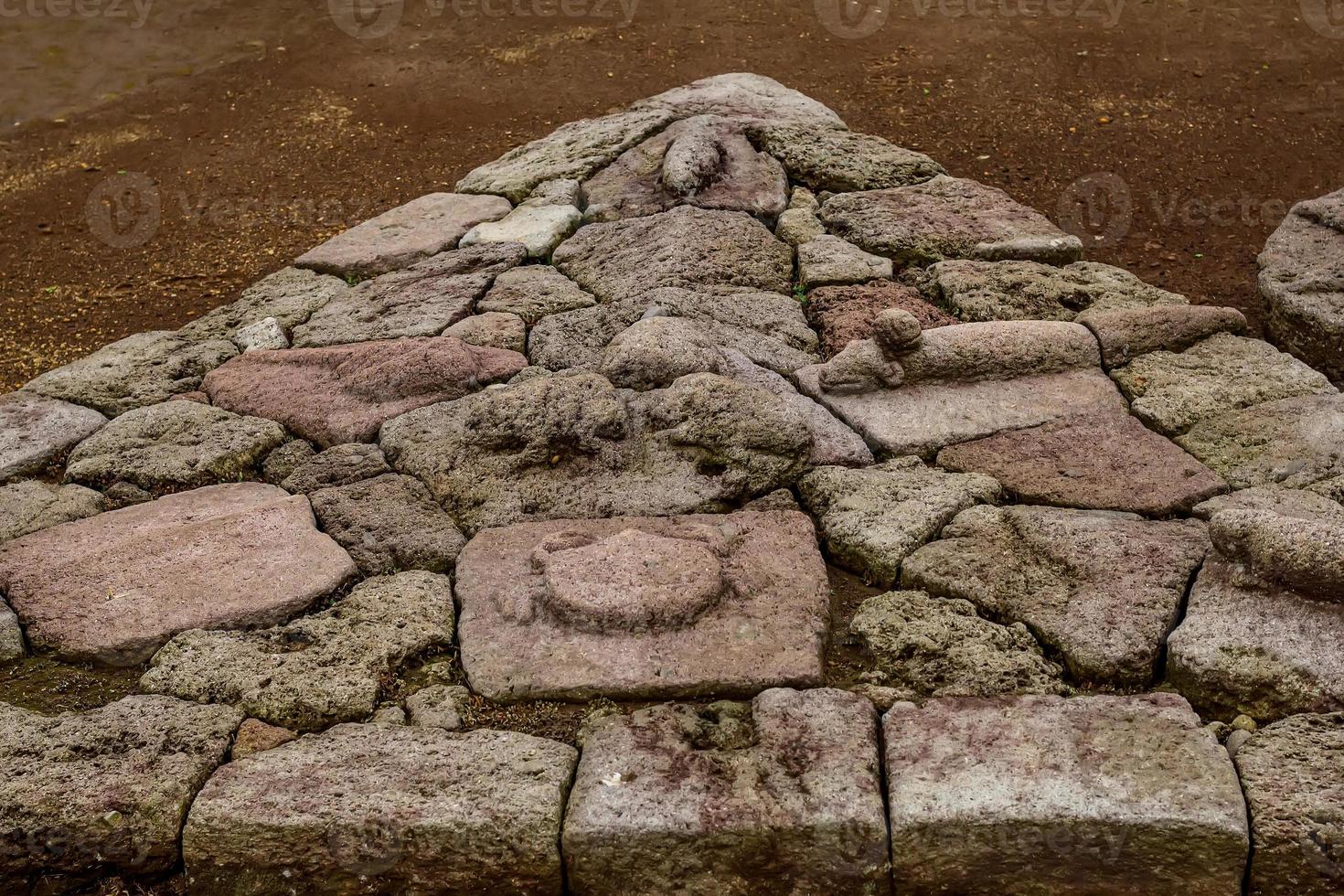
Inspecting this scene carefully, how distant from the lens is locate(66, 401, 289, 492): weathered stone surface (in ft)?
14.4

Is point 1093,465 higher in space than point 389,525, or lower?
higher

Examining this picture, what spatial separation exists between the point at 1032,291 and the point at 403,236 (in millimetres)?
2777

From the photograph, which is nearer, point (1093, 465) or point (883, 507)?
point (883, 507)

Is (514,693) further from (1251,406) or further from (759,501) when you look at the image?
(1251,406)

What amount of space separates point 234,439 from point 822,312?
2.19 meters

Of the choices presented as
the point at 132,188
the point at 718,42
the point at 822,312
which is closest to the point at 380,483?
the point at 822,312

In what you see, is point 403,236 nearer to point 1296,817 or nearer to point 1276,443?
point 1276,443

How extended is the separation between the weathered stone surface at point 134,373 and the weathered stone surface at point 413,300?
39 centimetres

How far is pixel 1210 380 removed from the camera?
4.36 metres

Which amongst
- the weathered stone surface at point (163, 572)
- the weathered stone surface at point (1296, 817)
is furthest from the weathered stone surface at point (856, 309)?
the weathered stone surface at point (1296, 817)

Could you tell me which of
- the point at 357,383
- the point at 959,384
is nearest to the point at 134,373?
the point at 357,383

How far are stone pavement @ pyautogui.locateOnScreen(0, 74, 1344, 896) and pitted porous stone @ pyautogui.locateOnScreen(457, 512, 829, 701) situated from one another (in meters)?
0.01

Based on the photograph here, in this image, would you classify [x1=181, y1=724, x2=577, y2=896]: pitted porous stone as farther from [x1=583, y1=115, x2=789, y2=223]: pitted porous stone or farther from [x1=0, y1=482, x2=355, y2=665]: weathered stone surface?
[x1=583, y1=115, x2=789, y2=223]: pitted porous stone

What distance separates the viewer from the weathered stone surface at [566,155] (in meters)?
6.25
